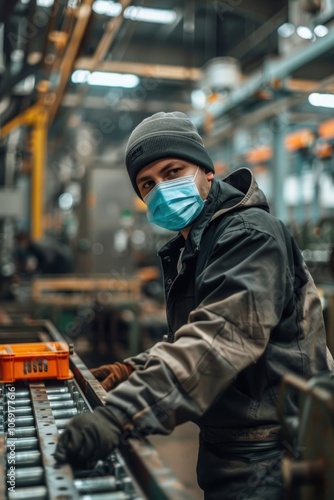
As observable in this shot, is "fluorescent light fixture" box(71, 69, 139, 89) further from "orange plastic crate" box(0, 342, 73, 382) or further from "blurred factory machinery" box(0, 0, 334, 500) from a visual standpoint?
"orange plastic crate" box(0, 342, 73, 382)

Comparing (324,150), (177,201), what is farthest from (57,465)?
(324,150)

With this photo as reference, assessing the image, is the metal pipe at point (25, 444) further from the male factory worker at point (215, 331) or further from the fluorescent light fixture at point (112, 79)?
the fluorescent light fixture at point (112, 79)

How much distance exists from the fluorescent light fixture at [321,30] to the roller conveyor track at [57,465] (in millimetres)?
2880

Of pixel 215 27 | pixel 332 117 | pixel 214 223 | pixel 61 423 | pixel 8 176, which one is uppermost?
pixel 215 27

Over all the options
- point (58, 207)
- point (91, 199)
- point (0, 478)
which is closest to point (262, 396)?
point (0, 478)

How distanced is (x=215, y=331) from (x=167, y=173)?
0.54 meters

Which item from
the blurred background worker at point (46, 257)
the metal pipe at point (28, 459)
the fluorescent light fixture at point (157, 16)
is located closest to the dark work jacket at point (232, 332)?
the metal pipe at point (28, 459)

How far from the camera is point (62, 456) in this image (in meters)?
1.05

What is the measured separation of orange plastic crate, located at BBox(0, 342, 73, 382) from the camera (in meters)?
1.59

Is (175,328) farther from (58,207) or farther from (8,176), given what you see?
(58,207)

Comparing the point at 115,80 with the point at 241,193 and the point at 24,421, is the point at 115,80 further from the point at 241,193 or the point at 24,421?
the point at 24,421

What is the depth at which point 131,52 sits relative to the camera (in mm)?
6891

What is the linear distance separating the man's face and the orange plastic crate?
1.85 ft

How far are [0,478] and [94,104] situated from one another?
794 centimetres
